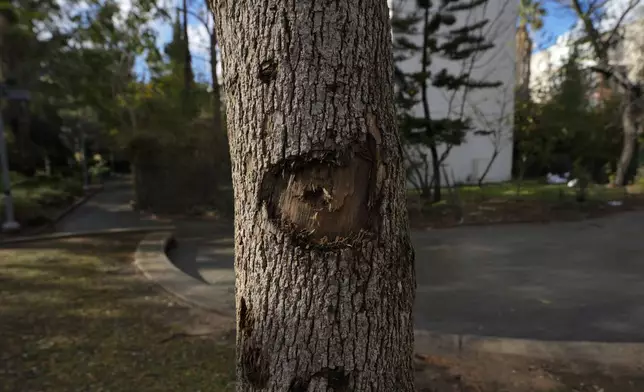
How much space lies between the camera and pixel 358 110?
1537mm

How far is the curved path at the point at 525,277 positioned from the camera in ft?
15.1

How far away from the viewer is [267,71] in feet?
5.05

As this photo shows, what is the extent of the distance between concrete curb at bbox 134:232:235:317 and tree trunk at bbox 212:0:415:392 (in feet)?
10.5

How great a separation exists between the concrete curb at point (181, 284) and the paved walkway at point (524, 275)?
0.41m

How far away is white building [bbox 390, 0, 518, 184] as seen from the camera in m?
13.5

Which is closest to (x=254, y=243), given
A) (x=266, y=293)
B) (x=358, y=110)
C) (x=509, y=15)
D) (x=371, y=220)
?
(x=266, y=293)

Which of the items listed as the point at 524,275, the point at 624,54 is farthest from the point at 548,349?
the point at 624,54

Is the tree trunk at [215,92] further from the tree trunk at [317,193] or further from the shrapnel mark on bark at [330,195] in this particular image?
the shrapnel mark on bark at [330,195]

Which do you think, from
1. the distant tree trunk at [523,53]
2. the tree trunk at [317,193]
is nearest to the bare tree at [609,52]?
the distant tree trunk at [523,53]

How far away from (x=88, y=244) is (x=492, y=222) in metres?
7.80

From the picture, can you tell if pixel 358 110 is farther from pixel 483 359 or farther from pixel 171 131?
pixel 171 131

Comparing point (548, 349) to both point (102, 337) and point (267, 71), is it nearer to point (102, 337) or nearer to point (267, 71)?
point (267, 71)

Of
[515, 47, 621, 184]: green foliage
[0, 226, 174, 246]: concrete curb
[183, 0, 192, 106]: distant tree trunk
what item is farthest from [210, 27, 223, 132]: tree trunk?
[515, 47, 621, 184]: green foliage

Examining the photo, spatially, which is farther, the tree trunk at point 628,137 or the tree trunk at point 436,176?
the tree trunk at point 628,137
